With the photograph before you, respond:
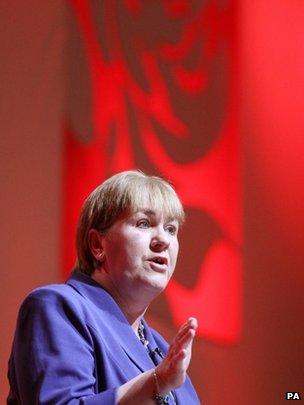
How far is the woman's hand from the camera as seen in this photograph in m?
1.24

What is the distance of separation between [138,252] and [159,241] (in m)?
0.05

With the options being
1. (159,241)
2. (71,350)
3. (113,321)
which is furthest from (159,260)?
(71,350)

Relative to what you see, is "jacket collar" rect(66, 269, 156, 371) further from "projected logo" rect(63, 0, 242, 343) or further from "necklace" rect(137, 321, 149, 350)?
"projected logo" rect(63, 0, 242, 343)

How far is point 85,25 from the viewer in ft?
8.39

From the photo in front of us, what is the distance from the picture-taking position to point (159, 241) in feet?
5.25

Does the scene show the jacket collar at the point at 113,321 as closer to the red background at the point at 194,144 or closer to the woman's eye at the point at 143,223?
the woman's eye at the point at 143,223

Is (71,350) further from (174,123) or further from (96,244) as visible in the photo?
(174,123)

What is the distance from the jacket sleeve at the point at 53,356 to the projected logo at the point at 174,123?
3.42 feet

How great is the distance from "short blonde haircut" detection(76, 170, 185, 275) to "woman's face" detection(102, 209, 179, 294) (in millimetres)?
18

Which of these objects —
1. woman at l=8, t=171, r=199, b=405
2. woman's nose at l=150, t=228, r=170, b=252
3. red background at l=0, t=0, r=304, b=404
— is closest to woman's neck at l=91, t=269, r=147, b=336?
woman at l=8, t=171, r=199, b=405

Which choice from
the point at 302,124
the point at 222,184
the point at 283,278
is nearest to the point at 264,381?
the point at 283,278

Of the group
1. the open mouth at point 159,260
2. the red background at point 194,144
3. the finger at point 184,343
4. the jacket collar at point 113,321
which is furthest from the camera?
the red background at point 194,144

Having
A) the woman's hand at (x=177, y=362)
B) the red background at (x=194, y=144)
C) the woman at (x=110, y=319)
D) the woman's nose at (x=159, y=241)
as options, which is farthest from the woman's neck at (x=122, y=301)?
the red background at (x=194, y=144)

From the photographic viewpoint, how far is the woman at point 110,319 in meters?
1.28
